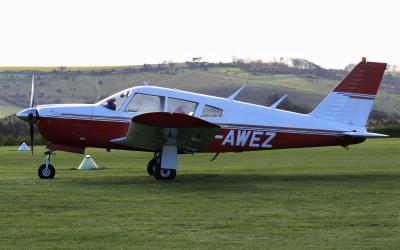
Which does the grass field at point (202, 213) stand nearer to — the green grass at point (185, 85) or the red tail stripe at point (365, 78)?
the red tail stripe at point (365, 78)

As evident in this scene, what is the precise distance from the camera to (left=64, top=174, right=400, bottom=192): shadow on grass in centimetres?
1445

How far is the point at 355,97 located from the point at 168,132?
15.6 feet

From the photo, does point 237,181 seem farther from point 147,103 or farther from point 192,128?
point 147,103

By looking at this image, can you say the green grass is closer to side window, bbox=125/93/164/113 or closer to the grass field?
side window, bbox=125/93/164/113

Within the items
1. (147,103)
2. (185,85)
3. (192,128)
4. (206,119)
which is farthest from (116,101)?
(185,85)

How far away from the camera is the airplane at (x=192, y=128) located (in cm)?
1658

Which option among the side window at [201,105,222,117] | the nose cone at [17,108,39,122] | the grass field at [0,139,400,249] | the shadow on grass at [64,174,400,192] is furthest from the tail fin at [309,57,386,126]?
the nose cone at [17,108,39,122]

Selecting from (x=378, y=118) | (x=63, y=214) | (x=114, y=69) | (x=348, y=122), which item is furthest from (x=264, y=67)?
(x=63, y=214)

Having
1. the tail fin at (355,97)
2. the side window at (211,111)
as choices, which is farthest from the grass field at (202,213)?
the tail fin at (355,97)

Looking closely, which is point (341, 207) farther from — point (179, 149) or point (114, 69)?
point (114, 69)

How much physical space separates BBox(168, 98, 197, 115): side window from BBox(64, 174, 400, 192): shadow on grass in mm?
1459

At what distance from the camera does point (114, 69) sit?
12106 centimetres

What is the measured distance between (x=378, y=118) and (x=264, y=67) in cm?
4855

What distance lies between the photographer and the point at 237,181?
15984 millimetres
